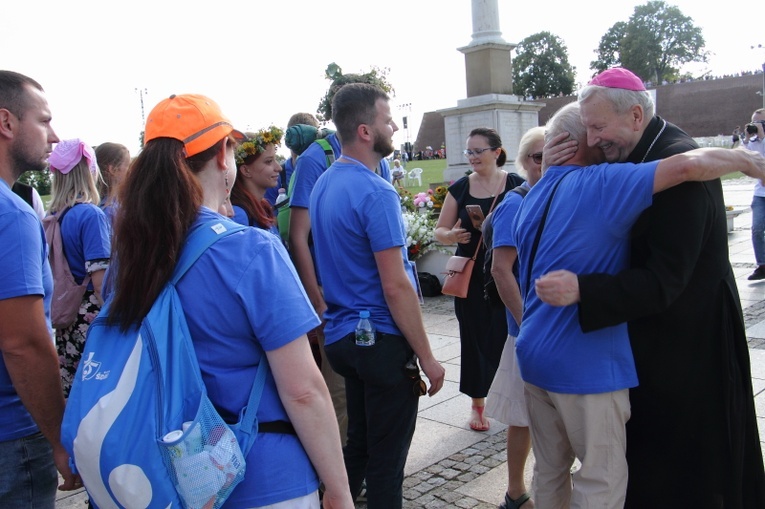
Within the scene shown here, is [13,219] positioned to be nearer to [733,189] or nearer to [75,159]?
[75,159]

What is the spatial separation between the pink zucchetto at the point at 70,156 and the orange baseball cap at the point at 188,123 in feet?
7.37

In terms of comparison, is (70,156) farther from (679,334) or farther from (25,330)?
(679,334)

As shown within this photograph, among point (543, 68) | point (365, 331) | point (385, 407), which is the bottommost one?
point (385, 407)

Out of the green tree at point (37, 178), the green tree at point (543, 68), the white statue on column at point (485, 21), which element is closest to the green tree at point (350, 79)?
the green tree at point (37, 178)

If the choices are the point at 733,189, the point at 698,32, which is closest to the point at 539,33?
the point at 698,32

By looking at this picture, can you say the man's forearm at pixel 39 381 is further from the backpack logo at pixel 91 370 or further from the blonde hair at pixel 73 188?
the blonde hair at pixel 73 188

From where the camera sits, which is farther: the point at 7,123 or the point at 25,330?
the point at 7,123

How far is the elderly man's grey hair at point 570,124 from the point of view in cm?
248

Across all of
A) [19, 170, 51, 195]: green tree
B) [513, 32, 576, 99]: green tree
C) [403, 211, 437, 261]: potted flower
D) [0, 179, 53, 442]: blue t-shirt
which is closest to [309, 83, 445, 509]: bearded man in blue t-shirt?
[0, 179, 53, 442]: blue t-shirt

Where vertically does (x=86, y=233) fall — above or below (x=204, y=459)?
above

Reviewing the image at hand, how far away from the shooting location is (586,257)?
235 cm

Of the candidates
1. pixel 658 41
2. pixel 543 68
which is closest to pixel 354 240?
pixel 543 68

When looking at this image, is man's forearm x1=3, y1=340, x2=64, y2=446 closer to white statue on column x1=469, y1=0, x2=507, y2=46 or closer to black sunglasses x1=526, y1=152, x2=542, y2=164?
black sunglasses x1=526, y1=152, x2=542, y2=164

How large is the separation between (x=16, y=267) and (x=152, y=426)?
2.75 ft
